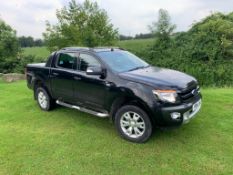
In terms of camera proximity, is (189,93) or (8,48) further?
(8,48)

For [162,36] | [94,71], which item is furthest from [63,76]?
[162,36]

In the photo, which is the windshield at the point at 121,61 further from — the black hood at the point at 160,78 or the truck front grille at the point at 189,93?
the truck front grille at the point at 189,93

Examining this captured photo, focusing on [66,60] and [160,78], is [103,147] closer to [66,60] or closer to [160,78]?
[160,78]

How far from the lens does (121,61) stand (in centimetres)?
566

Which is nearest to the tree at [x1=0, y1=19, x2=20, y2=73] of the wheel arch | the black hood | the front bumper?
the wheel arch

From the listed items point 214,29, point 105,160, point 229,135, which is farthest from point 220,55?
point 105,160

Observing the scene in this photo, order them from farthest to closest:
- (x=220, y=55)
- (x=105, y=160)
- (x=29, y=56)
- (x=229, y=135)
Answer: (x=29, y=56) → (x=220, y=55) → (x=229, y=135) → (x=105, y=160)

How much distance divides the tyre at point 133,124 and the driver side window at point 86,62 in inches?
46.3

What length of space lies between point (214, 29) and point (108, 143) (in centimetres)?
1847

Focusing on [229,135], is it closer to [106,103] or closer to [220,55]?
[106,103]

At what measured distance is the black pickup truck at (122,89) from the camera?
4.50m

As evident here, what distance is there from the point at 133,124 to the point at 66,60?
2.32 metres

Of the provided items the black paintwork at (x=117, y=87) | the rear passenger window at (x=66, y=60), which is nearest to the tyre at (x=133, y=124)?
the black paintwork at (x=117, y=87)

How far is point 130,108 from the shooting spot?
4773mm
